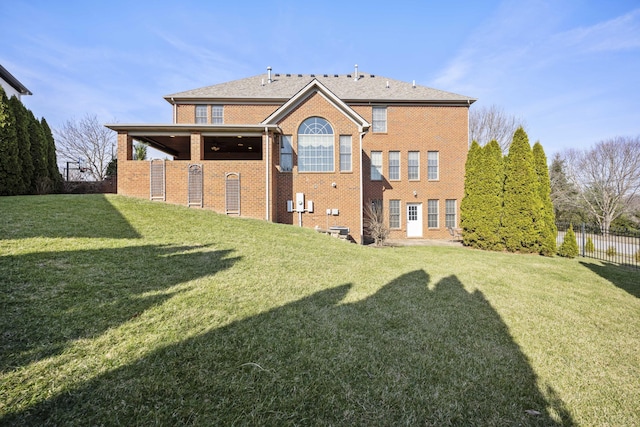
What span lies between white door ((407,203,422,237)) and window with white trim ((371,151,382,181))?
8.73 ft

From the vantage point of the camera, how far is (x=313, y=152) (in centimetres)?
1389

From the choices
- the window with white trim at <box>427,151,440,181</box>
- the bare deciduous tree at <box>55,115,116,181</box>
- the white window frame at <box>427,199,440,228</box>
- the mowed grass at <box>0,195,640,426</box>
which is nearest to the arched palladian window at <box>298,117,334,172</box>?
the window with white trim at <box>427,151,440,181</box>

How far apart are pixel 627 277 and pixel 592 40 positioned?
10025mm

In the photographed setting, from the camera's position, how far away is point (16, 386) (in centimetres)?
204

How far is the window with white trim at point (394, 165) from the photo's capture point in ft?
59.0

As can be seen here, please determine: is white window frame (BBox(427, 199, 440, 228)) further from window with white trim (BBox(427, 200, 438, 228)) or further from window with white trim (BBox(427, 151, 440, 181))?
window with white trim (BBox(427, 151, 440, 181))

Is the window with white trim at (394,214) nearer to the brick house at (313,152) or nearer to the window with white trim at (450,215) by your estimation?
the brick house at (313,152)

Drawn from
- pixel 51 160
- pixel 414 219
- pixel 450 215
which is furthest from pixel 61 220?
pixel 450 215

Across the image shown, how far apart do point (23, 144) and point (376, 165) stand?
17409mm

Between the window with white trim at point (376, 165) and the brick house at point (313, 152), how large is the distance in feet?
0.21

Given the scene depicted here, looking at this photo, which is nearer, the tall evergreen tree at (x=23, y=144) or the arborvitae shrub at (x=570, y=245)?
the arborvitae shrub at (x=570, y=245)

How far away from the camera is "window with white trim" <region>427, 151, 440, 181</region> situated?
18.2m

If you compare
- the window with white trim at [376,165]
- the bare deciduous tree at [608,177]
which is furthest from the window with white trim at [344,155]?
the bare deciduous tree at [608,177]

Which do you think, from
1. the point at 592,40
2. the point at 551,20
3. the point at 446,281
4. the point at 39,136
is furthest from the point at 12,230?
the point at 592,40
